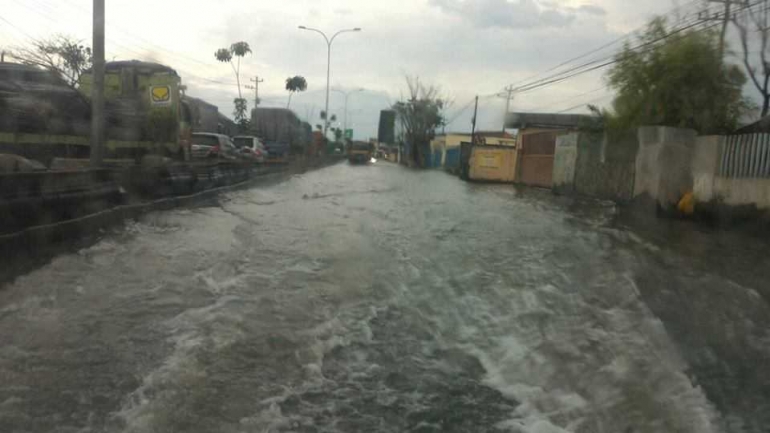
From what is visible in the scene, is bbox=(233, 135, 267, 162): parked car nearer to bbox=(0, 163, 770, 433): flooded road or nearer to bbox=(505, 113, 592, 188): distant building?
bbox=(505, 113, 592, 188): distant building

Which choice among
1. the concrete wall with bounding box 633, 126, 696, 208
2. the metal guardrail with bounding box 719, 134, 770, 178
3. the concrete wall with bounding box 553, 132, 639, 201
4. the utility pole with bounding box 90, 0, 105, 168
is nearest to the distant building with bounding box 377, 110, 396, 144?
the concrete wall with bounding box 553, 132, 639, 201

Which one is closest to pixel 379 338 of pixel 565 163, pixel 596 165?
pixel 596 165

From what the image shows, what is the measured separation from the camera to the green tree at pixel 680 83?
17891mm

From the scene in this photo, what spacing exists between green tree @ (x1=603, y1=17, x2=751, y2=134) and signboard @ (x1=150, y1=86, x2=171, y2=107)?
509 inches

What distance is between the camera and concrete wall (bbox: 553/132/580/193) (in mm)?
24656

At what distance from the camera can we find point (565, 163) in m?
25.8

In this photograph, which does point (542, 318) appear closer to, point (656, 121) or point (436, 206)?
point (436, 206)

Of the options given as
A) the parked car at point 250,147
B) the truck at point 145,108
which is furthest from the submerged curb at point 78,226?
the parked car at point 250,147

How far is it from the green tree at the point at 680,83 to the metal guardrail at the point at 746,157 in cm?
350

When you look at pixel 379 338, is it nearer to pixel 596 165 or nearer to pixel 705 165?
pixel 705 165

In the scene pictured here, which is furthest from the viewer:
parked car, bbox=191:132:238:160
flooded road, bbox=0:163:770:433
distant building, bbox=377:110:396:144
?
distant building, bbox=377:110:396:144

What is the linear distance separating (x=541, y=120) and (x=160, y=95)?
1449 inches

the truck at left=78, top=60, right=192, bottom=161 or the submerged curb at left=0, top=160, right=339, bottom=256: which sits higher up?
the truck at left=78, top=60, right=192, bottom=161

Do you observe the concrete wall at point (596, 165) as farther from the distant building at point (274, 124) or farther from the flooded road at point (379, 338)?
the distant building at point (274, 124)
